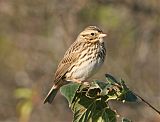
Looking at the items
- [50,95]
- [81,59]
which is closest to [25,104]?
[50,95]

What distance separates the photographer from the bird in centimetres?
729

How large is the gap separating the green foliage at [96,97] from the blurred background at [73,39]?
21.9 feet

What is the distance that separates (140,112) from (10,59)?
3393 mm

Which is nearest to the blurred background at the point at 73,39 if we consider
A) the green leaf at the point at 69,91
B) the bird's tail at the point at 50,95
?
the bird's tail at the point at 50,95

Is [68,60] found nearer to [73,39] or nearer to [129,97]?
[129,97]

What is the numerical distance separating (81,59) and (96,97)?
3.08 m

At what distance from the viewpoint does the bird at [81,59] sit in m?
7.29

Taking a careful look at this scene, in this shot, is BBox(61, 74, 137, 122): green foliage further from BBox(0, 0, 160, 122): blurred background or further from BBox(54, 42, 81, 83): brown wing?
BBox(0, 0, 160, 122): blurred background

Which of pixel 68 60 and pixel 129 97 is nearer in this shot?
pixel 129 97

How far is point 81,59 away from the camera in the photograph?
7516 mm

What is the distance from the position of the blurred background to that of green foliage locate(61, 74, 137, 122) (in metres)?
6.67

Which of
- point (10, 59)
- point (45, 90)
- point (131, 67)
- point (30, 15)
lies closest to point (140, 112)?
point (131, 67)

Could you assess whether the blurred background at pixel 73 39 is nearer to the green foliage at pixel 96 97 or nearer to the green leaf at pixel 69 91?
the green foliage at pixel 96 97

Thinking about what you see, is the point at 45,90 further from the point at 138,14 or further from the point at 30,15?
the point at 138,14
